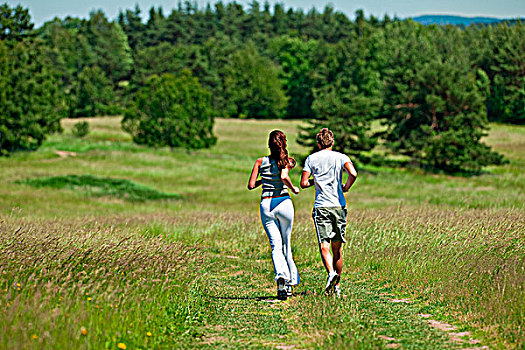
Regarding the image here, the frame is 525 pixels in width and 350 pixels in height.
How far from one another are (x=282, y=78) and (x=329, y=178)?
113217 millimetres

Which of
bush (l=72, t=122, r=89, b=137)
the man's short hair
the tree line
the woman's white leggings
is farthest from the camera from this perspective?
bush (l=72, t=122, r=89, b=137)

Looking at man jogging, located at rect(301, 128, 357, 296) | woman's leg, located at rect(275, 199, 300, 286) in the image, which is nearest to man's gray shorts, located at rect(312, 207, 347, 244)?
man jogging, located at rect(301, 128, 357, 296)

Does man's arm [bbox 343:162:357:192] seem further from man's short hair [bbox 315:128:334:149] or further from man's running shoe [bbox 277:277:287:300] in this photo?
man's running shoe [bbox 277:277:287:300]

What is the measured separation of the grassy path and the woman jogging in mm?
386

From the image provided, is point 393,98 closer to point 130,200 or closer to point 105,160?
point 105,160

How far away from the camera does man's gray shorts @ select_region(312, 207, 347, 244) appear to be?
7.71 metres

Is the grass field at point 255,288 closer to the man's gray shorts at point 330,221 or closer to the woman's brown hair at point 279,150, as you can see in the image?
the man's gray shorts at point 330,221

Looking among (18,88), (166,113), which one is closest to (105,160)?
(18,88)

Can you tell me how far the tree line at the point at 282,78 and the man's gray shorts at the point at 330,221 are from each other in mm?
43968

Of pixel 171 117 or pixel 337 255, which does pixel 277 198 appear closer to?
pixel 337 255

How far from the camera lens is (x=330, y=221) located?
25.4 feet

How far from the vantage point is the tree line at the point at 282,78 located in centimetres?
5238

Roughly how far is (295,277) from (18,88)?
5315 cm

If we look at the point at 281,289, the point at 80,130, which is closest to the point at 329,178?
the point at 281,289
